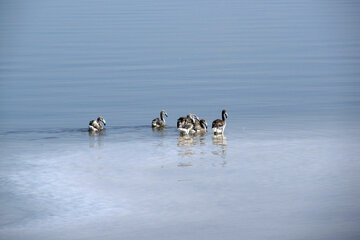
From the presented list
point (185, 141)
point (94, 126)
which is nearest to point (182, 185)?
point (185, 141)

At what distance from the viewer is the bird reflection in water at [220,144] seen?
19.5m

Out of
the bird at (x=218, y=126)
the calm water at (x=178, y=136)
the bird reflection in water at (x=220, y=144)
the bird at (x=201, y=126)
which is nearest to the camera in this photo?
the calm water at (x=178, y=136)

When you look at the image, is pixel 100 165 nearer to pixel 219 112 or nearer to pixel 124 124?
pixel 124 124

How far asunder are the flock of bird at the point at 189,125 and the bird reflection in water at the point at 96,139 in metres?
0.29

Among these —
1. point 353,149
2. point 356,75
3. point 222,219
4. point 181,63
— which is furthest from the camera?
point 181,63

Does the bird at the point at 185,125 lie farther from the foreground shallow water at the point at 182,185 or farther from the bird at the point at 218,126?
the bird at the point at 218,126

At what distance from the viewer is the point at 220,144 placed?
819 inches

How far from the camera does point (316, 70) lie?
115 feet

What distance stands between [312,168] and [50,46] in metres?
29.4

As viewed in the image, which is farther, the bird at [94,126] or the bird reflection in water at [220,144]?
the bird at [94,126]

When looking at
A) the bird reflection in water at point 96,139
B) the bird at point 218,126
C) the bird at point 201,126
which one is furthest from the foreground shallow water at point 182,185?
the bird at point 201,126

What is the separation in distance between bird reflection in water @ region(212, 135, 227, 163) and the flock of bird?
0.37 m

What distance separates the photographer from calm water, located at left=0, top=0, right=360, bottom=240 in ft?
46.6

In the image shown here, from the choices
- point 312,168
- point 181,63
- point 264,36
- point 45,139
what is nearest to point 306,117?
point 312,168
